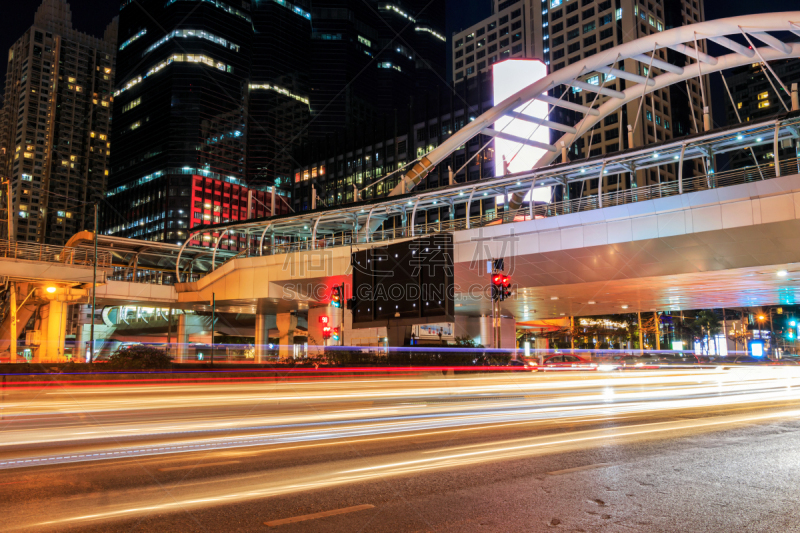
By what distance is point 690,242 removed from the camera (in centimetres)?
3306

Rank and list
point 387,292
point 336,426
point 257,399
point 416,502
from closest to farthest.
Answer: point 416,502, point 336,426, point 257,399, point 387,292

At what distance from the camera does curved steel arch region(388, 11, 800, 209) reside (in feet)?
143

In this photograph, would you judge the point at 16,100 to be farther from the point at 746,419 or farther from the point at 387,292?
the point at 746,419

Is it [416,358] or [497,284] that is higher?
[497,284]

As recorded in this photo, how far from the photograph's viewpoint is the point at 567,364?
1451 inches

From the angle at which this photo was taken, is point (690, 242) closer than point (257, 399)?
No

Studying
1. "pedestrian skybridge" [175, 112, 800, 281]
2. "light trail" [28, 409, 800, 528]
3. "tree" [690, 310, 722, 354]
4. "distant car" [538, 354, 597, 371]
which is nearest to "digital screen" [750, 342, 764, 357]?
"pedestrian skybridge" [175, 112, 800, 281]

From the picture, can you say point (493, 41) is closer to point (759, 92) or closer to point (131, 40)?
point (759, 92)

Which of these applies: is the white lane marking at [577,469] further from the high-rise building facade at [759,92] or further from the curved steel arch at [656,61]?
the high-rise building facade at [759,92]

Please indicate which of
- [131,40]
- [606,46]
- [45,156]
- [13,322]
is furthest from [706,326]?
[45,156]

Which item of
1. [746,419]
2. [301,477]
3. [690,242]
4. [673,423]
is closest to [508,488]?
[301,477]

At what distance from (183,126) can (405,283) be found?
543 ft

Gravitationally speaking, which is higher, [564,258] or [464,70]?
[464,70]

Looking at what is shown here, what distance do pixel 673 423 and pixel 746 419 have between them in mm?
2382
